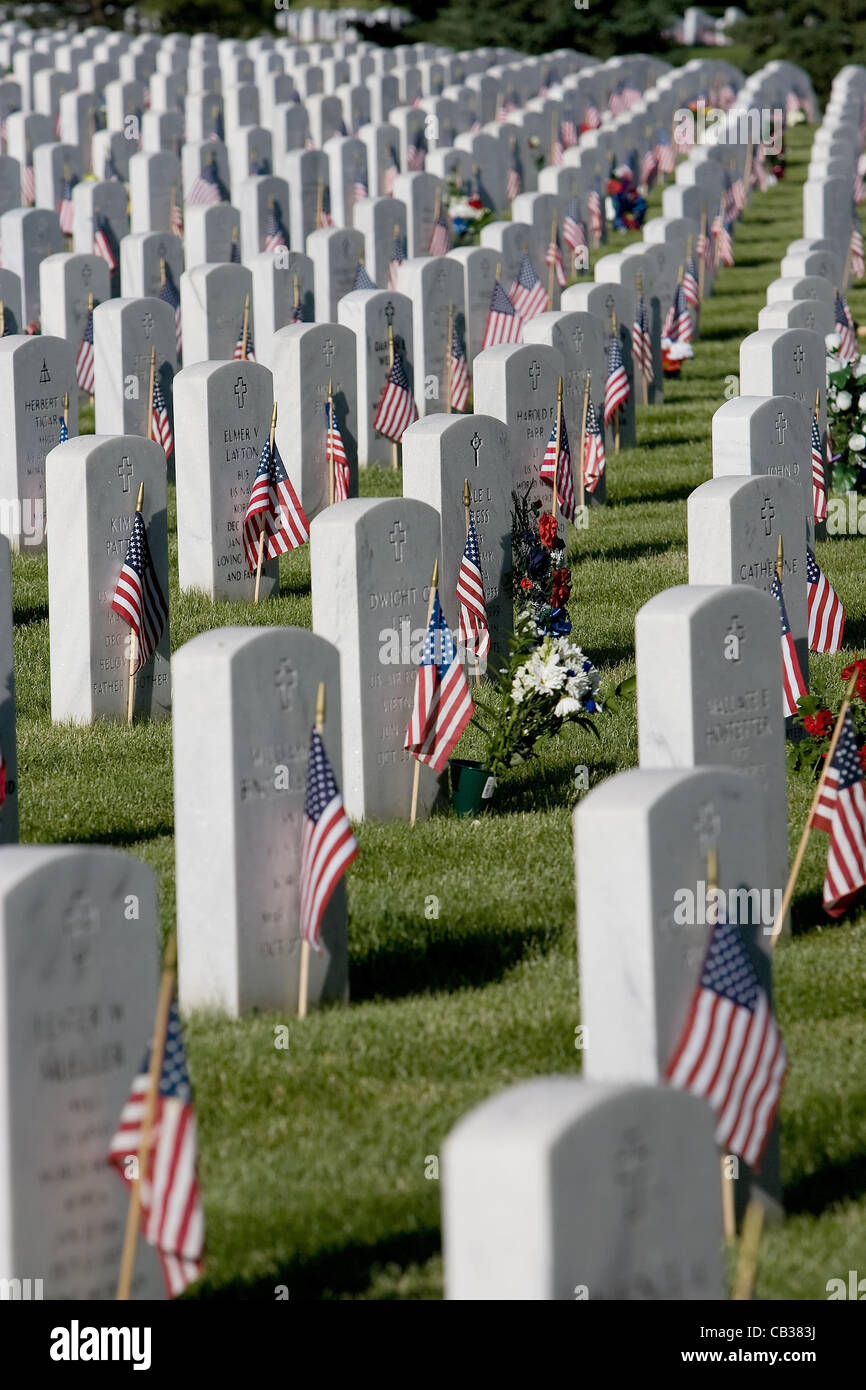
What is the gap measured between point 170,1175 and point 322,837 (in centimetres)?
212

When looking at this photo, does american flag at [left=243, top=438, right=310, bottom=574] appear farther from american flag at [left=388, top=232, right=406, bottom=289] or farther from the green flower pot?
american flag at [left=388, top=232, right=406, bottom=289]

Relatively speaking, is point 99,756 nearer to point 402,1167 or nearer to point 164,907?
point 164,907

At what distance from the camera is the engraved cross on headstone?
364 inches

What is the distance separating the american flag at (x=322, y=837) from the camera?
276 inches

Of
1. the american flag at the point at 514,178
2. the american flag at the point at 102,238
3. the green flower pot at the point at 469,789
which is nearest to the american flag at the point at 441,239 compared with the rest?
the american flag at the point at 102,238

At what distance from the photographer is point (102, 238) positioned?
22.8m

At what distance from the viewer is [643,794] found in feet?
18.5

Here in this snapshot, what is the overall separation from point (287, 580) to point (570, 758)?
413 centimetres

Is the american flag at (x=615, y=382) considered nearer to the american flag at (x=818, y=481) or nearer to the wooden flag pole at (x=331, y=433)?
the american flag at (x=818, y=481)

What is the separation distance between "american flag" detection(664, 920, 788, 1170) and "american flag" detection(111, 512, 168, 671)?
5.48 metres

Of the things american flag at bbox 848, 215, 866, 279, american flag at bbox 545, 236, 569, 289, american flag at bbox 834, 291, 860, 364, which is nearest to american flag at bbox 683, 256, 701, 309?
american flag at bbox 545, 236, 569, 289

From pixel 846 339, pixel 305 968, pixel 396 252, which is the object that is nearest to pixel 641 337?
pixel 846 339

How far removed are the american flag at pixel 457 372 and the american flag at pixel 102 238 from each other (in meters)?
6.31

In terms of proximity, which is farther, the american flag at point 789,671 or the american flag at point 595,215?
the american flag at point 595,215
